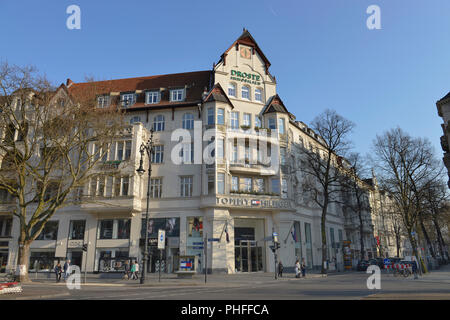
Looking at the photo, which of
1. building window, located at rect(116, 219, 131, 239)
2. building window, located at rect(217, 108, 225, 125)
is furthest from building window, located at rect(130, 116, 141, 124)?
building window, located at rect(116, 219, 131, 239)

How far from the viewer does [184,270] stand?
27359 millimetres

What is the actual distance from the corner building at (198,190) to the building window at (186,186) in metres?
0.10

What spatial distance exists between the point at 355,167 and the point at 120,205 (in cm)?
2893

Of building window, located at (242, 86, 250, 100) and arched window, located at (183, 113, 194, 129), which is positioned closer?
arched window, located at (183, 113, 194, 129)

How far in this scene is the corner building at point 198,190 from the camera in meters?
32.1

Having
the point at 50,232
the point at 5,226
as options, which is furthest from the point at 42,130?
the point at 5,226

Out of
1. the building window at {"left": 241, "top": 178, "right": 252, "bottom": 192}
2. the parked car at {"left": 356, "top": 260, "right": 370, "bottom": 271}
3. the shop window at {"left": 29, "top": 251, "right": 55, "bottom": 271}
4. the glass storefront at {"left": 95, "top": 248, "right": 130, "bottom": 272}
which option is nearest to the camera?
the glass storefront at {"left": 95, "top": 248, "right": 130, "bottom": 272}

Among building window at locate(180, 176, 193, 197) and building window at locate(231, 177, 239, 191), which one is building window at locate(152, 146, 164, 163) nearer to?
building window at locate(180, 176, 193, 197)

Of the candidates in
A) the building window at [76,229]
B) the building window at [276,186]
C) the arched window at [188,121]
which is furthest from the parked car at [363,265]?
the building window at [76,229]

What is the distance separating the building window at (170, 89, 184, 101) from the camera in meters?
37.3

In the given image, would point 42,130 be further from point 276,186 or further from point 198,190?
point 276,186

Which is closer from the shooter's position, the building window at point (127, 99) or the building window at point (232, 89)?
the building window at point (232, 89)

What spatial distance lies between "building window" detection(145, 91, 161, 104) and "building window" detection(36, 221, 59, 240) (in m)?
16.3

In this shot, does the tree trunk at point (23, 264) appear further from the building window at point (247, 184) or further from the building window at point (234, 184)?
the building window at point (247, 184)
